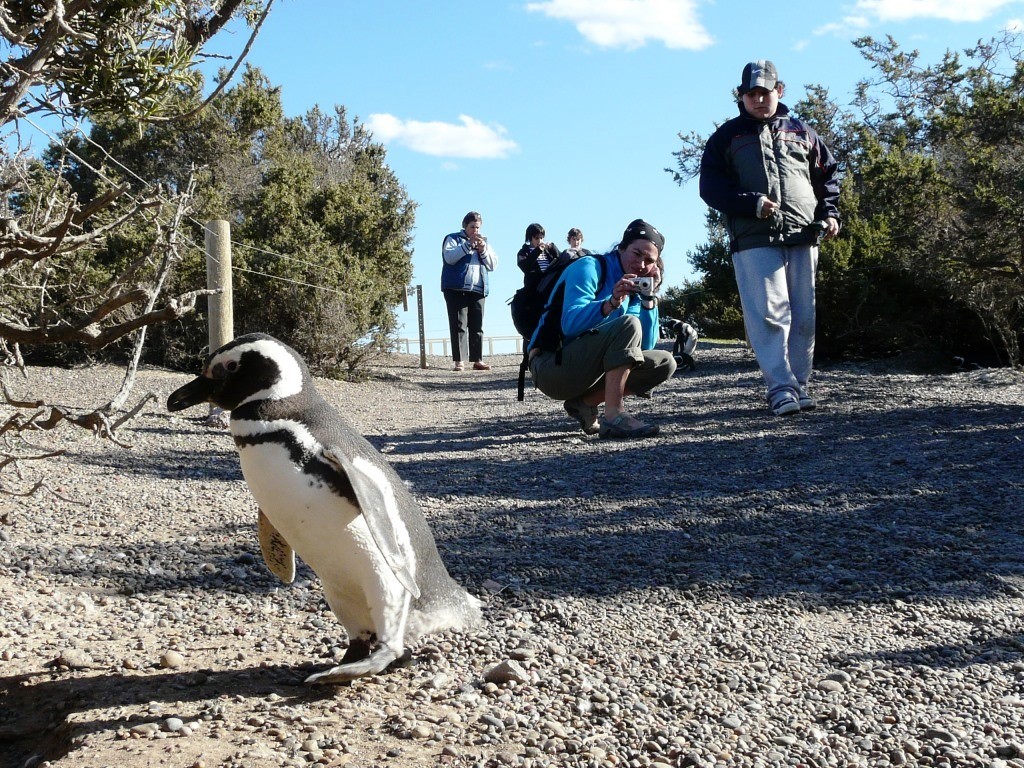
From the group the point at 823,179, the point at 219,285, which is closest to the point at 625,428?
the point at 823,179

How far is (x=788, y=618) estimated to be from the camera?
9.61 feet

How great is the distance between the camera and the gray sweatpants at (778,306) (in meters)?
6.08

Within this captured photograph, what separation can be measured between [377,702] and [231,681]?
414 mm

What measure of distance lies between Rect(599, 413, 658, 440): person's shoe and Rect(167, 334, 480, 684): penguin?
3.68 m

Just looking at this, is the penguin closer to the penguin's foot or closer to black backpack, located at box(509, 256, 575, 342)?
the penguin's foot

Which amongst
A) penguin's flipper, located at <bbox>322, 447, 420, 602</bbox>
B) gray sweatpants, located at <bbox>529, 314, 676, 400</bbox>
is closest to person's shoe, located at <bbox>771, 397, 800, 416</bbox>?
gray sweatpants, located at <bbox>529, 314, 676, 400</bbox>

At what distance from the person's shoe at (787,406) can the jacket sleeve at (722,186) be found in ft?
4.09

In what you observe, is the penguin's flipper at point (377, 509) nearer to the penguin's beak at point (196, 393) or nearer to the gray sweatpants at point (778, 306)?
the penguin's beak at point (196, 393)

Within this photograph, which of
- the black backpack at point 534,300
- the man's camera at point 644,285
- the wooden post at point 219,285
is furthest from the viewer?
the wooden post at point 219,285

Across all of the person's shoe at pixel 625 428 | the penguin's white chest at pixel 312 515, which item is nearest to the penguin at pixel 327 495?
the penguin's white chest at pixel 312 515

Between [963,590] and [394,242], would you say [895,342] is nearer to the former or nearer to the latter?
[394,242]

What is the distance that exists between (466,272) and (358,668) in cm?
1027

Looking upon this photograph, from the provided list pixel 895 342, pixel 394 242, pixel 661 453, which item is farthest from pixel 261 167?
pixel 661 453

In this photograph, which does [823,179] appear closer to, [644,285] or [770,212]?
[770,212]
